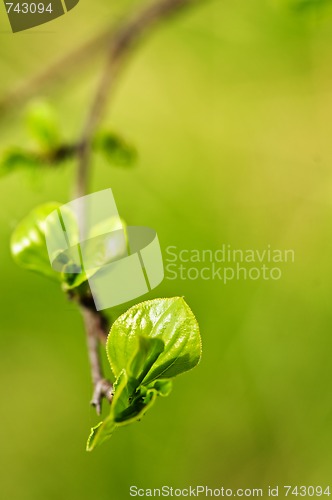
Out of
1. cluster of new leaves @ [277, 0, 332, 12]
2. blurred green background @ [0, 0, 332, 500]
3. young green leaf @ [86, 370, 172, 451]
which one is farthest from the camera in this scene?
blurred green background @ [0, 0, 332, 500]

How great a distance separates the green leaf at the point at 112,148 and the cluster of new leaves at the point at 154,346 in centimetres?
21

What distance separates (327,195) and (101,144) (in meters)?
0.40

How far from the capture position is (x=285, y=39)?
761 mm

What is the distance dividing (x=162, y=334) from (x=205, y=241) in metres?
0.44

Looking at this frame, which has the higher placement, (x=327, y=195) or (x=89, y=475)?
(x=327, y=195)

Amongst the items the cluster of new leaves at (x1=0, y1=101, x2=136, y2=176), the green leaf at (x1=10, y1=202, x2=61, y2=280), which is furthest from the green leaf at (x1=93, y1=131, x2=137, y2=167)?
the green leaf at (x1=10, y1=202, x2=61, y2=280)

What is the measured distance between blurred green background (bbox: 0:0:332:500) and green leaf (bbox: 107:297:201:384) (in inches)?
8.9

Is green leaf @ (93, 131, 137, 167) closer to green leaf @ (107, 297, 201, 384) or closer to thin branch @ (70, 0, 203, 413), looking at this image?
thin branch @ (70, 0, 203, 413)

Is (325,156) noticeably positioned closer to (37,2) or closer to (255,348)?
(255,348)

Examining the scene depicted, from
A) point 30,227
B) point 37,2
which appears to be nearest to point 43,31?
point 37,2

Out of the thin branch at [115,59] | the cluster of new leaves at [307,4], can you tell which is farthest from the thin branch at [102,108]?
the cluster of new leaves at [307,4]

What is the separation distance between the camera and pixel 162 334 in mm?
269

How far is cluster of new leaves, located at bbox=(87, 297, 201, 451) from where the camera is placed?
0.26m

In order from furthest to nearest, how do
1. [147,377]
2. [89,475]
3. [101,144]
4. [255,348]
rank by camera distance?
1. [255,348]
2. [89,475]
3. [101,144]
4. [147,377]
